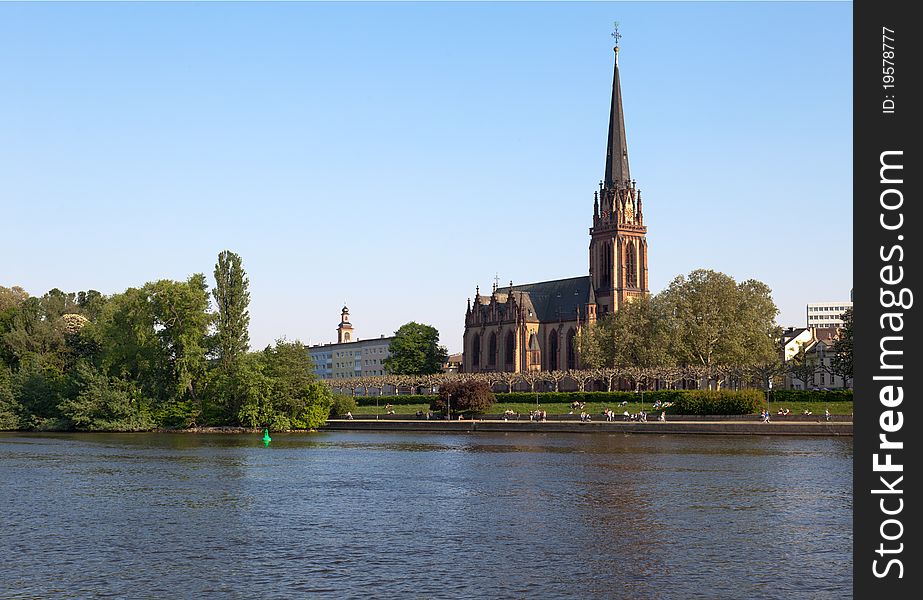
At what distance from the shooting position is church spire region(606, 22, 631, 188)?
562ft

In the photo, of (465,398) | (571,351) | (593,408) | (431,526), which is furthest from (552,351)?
(431,526)

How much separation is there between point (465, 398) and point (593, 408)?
47.0 ft

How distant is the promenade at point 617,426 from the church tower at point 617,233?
199 feet

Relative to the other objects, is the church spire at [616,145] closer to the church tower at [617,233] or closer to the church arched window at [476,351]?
the church tower at [617,233]

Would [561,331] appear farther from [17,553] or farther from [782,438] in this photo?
[17,553]

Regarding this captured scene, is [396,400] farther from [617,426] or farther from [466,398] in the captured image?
[617,426]

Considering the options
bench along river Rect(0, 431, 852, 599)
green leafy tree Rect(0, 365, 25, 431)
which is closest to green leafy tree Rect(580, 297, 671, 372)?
A: bench along river Rect(0, 431, 852, 599)

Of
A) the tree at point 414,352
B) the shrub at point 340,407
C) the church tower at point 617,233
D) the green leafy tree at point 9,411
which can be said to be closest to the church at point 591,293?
the church tower at point 617,233

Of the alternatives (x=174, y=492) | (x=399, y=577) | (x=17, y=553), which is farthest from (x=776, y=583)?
(x=174, y=492)

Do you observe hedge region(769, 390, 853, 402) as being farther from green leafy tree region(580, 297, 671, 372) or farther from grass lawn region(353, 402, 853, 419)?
green leafy tree region(580, 297, 671, 372)

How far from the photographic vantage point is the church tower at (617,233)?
172 meters

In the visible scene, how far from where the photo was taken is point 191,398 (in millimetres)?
108562

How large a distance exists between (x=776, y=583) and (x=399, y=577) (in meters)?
9.62
